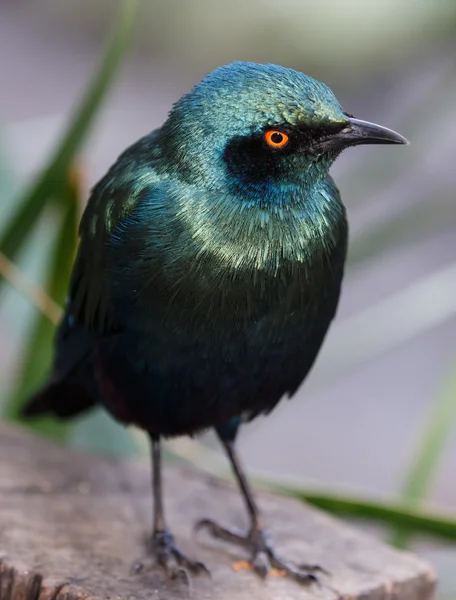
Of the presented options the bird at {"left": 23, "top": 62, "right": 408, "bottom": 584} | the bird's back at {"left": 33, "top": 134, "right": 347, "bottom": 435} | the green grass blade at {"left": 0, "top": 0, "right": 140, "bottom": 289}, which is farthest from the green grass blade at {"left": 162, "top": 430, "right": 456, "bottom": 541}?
the green grass blade at {"left": 0, "top": 0, "right": 140, "bottom": 289}

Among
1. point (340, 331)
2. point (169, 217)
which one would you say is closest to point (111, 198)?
point (169, 217)

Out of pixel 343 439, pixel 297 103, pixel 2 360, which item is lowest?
pixel 2 360

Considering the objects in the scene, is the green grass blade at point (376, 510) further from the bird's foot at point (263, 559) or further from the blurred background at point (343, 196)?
the bird's foot at point (263, 559)

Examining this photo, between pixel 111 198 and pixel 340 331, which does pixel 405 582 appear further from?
pixel 340 331

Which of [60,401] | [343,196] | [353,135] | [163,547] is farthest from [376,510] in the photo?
[343,196]

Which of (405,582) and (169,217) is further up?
(169,217)

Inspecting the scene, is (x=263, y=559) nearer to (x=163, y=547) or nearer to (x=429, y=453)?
(x=163, y=547)
